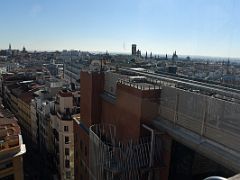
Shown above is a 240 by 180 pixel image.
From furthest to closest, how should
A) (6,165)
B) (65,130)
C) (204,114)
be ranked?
1. (65,130)
2. (6,165)
3. (204,114)

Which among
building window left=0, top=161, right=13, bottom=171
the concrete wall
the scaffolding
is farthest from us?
building window left=0, top=161, right=13, bottom=171

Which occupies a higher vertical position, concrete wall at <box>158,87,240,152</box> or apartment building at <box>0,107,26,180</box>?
concrete wall at <box>158,87,240,152</box>

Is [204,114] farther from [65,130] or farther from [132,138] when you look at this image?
[65,130]

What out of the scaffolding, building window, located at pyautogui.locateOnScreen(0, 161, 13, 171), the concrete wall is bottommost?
building window, located at pyautogui.locateOnScreen(0, 161, 13, 171)

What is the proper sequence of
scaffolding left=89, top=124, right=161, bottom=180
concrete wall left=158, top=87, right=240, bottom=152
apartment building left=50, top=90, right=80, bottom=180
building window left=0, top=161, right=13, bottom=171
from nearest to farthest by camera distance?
concrete wall left=158, top=87, right=240, bottom=152 → scaffolding left=89, top=124, right=161, bottom=180 → building window left=0, top=161, right=13, bottom=171 → apartment building left=50, top=90, right=80, bottom=180

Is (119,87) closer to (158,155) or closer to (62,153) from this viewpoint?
(158,155)

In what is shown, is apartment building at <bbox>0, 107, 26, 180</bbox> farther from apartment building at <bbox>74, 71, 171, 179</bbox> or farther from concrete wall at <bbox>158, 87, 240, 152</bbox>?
concrete wall at <bbox>158, 87, 240, 152</bbox>

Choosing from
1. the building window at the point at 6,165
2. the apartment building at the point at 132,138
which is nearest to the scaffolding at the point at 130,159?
the apartment building at the point at 132,138

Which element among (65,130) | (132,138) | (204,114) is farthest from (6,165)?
(204,114)

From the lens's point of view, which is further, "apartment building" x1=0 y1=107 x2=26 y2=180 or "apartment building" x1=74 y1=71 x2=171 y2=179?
"apartment building" x1=0 y1=107 x2=26 y2=180

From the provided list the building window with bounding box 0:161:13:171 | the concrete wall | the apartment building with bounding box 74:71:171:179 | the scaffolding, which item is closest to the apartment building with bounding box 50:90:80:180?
the building window with bounding box 0:161:13:171

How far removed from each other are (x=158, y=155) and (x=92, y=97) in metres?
6.39

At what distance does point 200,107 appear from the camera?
28.4 feet

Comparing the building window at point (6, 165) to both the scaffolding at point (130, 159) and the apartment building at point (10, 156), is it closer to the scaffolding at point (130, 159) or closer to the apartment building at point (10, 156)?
the apartment building at point (10, 156)
